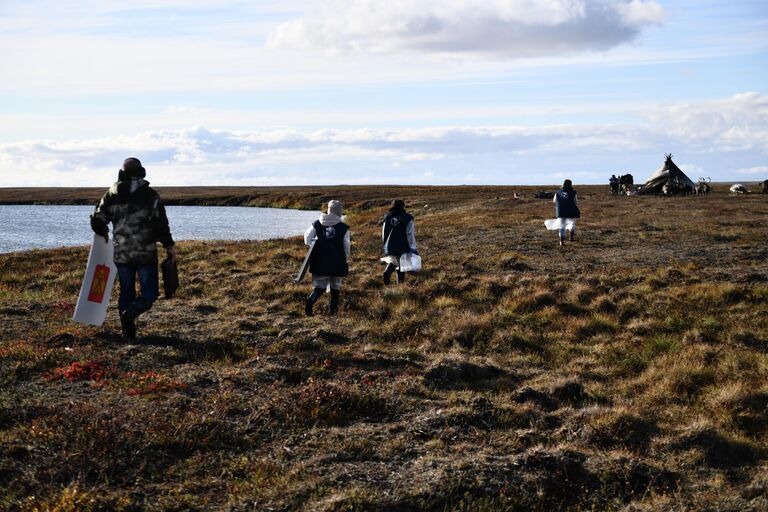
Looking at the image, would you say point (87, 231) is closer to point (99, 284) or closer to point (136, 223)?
point (99, 284)

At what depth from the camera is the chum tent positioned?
5719cm

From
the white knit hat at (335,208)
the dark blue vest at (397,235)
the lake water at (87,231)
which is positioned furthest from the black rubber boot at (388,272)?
the lake water at (87,231)

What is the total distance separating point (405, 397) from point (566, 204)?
665 inches

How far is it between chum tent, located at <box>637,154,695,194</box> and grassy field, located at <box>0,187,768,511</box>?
4174 centimetres

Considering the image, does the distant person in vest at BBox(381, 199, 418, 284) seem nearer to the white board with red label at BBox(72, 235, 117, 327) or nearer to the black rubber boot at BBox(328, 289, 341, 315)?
the black rubber boot at BBox(328, 289, 341, 315)

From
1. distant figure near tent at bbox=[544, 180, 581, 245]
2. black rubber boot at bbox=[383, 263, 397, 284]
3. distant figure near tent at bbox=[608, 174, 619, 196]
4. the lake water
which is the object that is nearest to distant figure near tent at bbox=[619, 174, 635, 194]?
distant figure near tent at bbox=[608, 174, 619, 196]

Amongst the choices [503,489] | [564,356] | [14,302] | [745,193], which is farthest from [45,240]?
[745,193]

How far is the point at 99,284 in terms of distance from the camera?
11.9 m

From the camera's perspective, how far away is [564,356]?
39.0 feet

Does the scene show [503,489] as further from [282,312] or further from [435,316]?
[282,312]

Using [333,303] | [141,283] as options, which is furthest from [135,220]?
[333,303]

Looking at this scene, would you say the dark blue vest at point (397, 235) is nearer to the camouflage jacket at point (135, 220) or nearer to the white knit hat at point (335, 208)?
the white knit hat at point (335, 208)

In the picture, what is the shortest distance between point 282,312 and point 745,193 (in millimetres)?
57308

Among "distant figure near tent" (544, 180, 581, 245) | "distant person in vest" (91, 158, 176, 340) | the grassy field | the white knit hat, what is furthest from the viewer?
"distant figure near tent" (544, 180, 581, 245)
